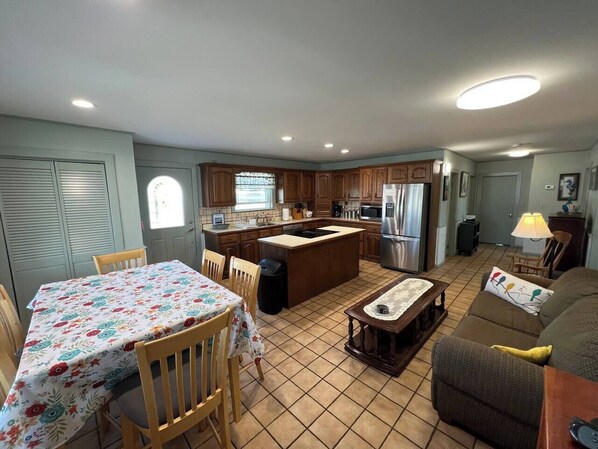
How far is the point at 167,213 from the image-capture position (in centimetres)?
412

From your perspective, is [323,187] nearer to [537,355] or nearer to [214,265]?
[214,265]

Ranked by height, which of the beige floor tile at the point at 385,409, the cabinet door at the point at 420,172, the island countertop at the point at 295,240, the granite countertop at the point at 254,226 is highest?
the cabinet door at the point at 420,172

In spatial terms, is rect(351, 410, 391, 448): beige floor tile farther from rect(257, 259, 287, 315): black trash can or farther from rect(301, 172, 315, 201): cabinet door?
rect(301, 172, 315, 201): cabinet door

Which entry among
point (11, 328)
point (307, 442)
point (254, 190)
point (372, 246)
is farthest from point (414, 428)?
point (254, 190)

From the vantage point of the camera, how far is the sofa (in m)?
1.21

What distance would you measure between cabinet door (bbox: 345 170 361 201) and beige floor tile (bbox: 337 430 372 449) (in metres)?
4.73

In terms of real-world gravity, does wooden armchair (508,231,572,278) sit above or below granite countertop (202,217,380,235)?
below

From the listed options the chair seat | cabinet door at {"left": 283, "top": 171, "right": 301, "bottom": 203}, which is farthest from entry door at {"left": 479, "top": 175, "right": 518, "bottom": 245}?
the chair seat

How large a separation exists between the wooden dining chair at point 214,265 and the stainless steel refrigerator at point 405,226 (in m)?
3.52

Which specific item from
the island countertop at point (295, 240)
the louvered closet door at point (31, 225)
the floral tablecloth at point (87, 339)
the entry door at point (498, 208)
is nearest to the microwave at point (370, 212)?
the island countertop at point (295, 240)

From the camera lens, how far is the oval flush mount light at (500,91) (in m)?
1.62

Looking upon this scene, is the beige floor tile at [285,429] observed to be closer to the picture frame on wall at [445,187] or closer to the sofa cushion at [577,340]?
the sofa cushion at [577,340]

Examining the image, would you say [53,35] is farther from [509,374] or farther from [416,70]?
[509,374]

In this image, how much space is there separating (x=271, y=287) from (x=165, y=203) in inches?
98.2
